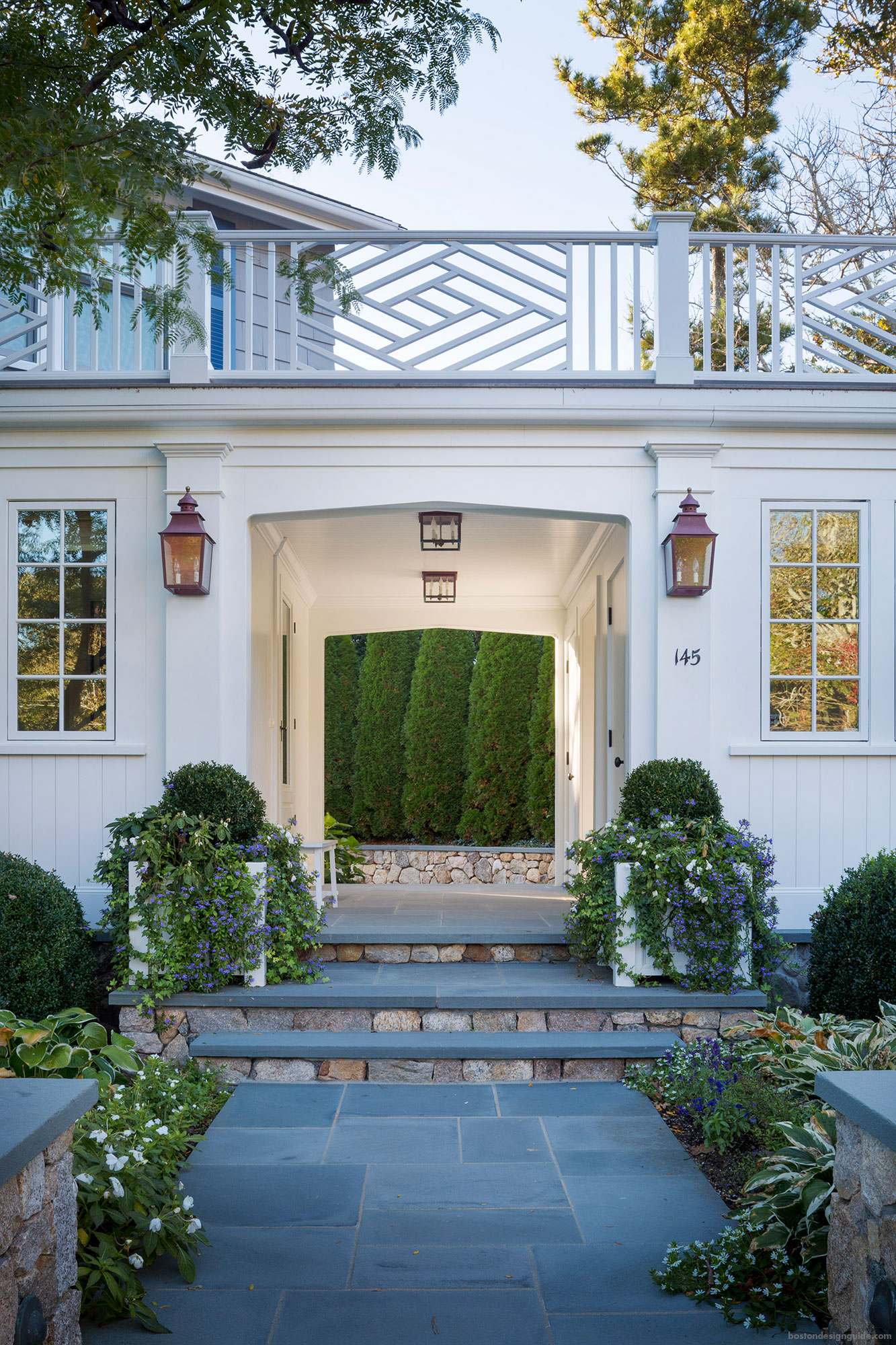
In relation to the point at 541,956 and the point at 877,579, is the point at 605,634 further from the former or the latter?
the point at 541,956

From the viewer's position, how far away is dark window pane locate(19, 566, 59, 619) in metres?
5.73

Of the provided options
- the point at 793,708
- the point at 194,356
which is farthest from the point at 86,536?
the point at 793,708

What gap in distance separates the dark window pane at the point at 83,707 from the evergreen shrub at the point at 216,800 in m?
0.71

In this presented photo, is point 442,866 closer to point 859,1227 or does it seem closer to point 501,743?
point 501,743

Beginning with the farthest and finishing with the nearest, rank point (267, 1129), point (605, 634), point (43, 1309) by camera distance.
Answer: point (605, 634), point (267, 1129), point (43, 1309)

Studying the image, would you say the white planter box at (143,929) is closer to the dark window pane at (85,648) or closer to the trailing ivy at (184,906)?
the trailing ivy at (184,906)

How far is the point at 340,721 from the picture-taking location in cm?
1429

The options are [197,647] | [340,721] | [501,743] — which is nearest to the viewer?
[197,647]

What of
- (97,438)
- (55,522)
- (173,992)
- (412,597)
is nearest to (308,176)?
(97,438)

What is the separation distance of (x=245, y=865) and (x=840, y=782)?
3.16m

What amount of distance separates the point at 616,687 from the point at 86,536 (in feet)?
11.0

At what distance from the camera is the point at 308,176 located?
418 cm

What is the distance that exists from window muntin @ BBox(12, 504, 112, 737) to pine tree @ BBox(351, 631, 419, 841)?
26.0 feet

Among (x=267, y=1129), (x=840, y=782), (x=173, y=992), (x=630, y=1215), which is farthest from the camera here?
(x=840, y=782)
